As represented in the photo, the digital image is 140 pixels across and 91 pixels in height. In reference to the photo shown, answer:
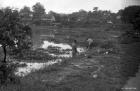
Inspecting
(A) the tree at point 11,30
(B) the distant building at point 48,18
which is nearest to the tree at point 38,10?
(B) the distant building at point 48,18

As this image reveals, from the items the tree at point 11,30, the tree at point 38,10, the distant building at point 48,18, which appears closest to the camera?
the tree at point 11,30

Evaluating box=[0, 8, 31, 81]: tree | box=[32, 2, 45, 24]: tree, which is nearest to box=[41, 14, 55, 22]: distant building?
box=[32, 2, 45, 24]: tree

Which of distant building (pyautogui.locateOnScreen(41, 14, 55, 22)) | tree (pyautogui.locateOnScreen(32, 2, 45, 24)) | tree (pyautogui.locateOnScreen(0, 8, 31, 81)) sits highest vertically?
tree (pyautogui.locateOnScreen(32, 2, 45, 24))

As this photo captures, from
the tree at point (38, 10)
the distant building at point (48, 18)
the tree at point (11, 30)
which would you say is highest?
the tree at point (38, 10)

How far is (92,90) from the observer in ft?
24.8

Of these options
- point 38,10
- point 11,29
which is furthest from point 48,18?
point 11,29

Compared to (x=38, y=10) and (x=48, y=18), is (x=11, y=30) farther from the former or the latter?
(x=38, y=10)

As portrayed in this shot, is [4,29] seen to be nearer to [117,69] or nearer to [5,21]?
[5,21]

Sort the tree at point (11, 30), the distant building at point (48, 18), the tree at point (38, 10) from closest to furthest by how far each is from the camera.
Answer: the tree at point (11, 30) → the distant building at point (48, 18) → the tree at point (38, 10)

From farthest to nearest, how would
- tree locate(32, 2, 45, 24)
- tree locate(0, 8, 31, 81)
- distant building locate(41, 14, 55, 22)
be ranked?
tree locate(32, 2, 45, 24), distant building locate(41, 14, 55, 22), tree locate(0, 8, 31, 81)

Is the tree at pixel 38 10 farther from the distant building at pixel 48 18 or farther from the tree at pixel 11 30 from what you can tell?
the tree at pixel 11 30

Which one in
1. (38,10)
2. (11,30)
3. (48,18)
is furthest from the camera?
(38,10)

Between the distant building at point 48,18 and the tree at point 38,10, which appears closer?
the distant building at point 48,18

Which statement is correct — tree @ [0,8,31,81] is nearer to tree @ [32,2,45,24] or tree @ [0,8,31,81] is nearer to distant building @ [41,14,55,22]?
distant building @ [41,14,55,22]
